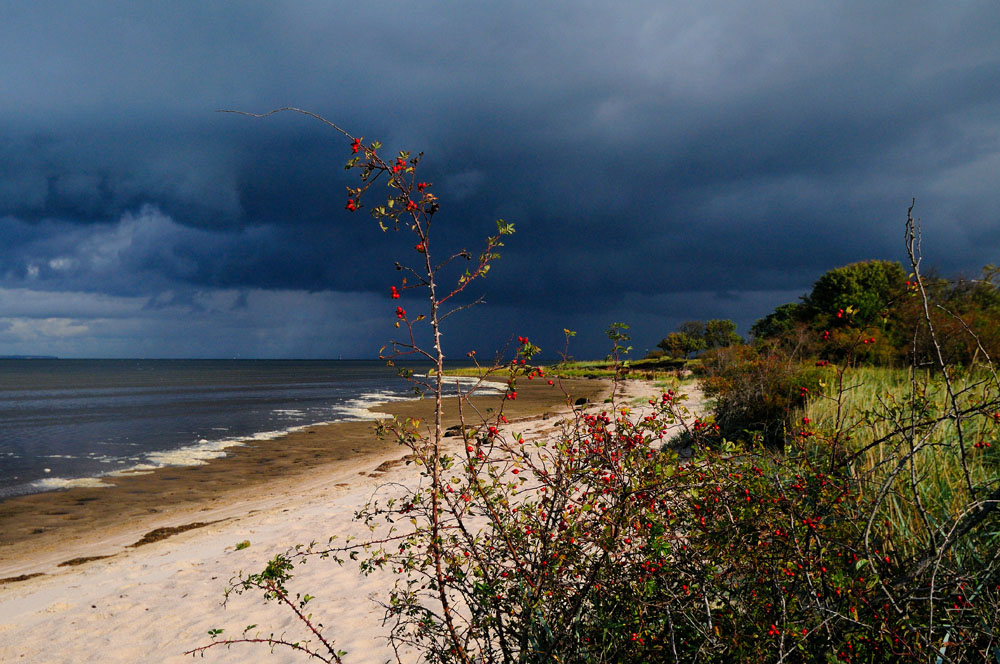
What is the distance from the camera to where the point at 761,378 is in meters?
11.7

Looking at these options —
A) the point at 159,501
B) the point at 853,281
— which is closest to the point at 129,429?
the point at 159,501

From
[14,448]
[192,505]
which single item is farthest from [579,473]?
[14,448]

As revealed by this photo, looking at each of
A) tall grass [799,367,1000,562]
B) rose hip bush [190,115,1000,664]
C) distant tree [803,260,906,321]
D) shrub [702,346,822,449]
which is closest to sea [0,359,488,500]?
rose hip bush [190,115,1000,664]

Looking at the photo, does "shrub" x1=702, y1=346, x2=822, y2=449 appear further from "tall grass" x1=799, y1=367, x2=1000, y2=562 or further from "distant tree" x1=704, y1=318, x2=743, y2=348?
"distant tree" x1=704, y1=318, x2=743, y2=348

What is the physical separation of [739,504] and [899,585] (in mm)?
849

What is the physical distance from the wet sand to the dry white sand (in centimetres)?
120

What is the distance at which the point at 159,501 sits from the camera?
12898 millimetres

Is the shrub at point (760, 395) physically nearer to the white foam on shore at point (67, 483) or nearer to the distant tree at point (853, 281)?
the white foam on shore at point (67, 483)

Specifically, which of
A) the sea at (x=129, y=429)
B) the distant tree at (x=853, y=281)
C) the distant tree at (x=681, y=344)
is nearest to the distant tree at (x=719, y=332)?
the distant tree at (x=681, y=344)

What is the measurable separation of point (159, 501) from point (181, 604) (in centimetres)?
781

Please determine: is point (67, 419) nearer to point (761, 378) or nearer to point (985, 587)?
point (761, 378)

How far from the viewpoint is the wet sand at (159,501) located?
388 inches

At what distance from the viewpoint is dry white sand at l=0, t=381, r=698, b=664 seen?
5371 mm

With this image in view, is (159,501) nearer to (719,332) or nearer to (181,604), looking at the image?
(181,604)
